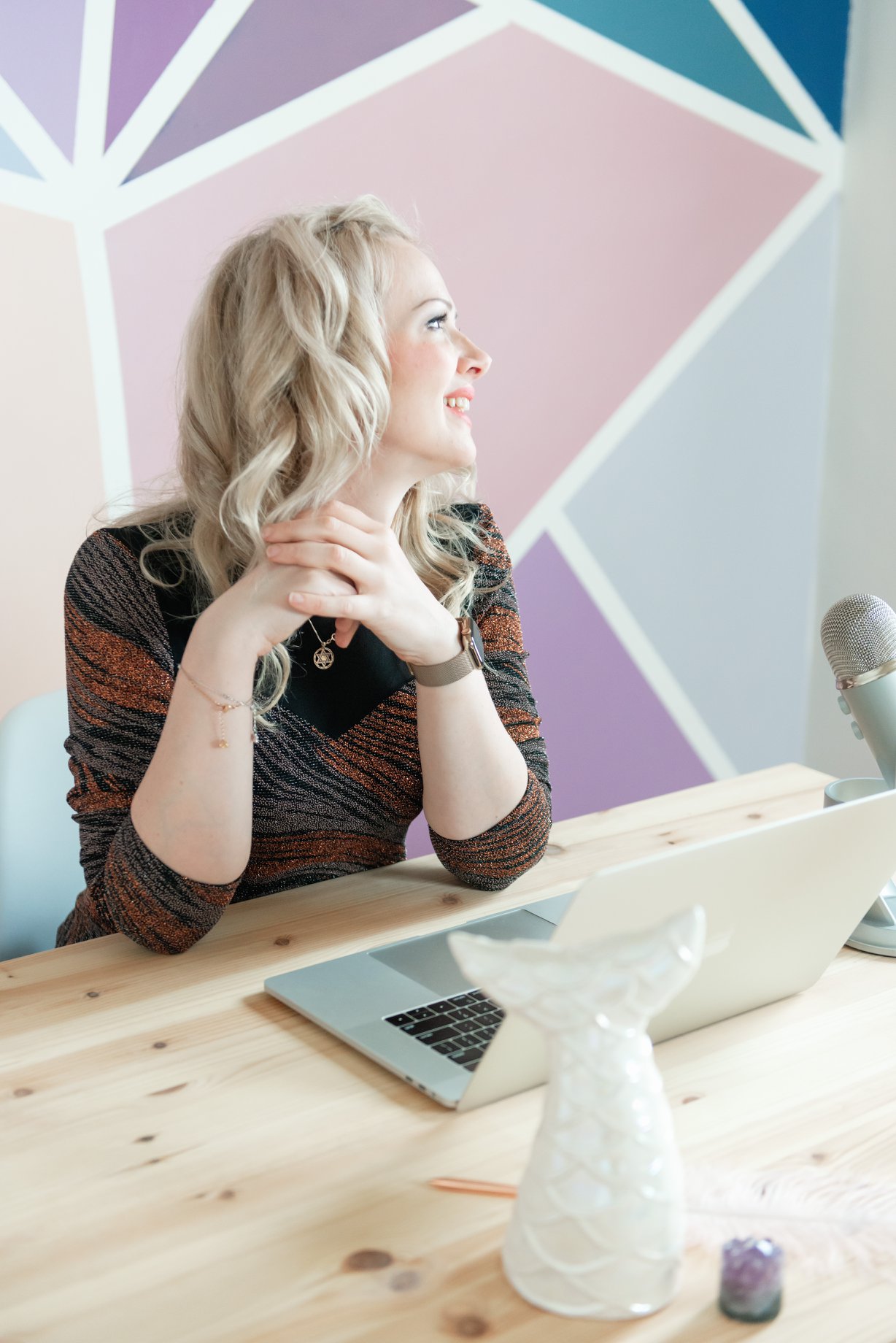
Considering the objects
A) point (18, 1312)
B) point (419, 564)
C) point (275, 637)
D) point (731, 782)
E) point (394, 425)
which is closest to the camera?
point (18, 1312)

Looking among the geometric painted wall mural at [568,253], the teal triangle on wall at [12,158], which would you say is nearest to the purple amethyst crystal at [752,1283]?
the geometric painted wall mural at [568,253]

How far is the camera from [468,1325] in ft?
2.22

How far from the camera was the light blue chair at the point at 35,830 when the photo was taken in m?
1.56

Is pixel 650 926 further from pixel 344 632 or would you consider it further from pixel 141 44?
pixel 141 44

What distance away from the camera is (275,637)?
124cm

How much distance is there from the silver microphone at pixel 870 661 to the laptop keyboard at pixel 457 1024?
1.41 ft

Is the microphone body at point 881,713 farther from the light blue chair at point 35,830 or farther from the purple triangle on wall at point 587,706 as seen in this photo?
the purple triangle on wall at point 587,706

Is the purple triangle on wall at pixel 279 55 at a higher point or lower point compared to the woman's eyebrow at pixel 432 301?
higher

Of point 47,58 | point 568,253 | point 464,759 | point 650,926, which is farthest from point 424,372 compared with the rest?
point 568,253

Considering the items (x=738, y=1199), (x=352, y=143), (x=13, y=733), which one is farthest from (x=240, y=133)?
(x=738, y=1199)

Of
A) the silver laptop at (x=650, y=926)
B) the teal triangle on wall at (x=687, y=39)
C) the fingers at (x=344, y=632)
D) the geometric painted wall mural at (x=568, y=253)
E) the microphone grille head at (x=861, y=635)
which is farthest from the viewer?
the teal triangle on wall at (x=687, y=39)

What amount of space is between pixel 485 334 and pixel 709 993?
5.94 ft

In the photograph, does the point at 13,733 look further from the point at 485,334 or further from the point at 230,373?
the point at 485,334

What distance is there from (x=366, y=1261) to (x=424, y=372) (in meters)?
0.95
